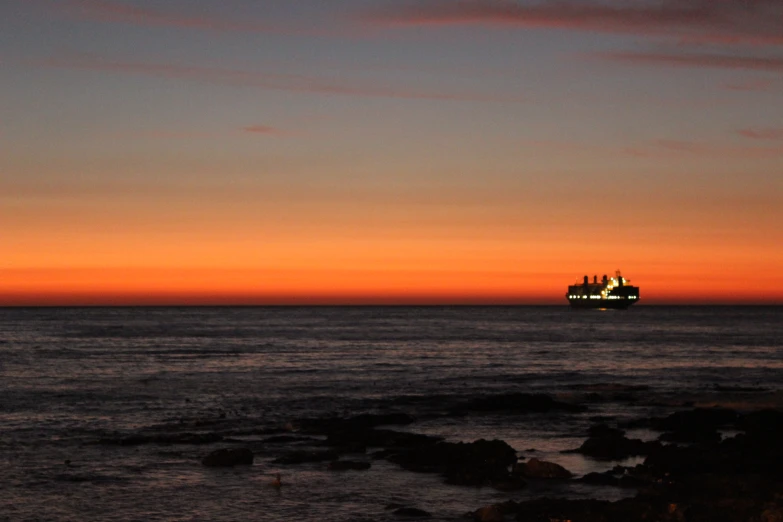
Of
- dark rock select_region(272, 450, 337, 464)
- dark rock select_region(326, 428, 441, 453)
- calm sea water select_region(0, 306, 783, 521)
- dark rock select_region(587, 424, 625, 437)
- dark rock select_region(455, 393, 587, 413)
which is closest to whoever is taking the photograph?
calm sea water select_region(0, 306, 783, 521)

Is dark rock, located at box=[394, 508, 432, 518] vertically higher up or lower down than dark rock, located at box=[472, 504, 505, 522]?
lower down

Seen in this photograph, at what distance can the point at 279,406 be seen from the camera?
51.2m

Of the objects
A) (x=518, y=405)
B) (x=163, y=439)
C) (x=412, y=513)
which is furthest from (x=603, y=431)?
(x=163, y=439)

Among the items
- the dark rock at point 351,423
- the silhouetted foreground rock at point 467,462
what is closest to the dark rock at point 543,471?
the silhouetted foreground rock at point 467,462

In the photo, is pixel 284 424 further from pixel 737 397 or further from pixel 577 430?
pixel 737 397

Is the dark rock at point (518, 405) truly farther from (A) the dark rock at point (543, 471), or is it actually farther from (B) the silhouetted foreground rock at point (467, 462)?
(A) the dark rock at point (543, 471)

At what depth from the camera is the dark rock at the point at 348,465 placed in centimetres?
3166

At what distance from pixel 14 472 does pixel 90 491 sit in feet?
14.7

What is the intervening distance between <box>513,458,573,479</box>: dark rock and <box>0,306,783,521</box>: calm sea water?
1.44m

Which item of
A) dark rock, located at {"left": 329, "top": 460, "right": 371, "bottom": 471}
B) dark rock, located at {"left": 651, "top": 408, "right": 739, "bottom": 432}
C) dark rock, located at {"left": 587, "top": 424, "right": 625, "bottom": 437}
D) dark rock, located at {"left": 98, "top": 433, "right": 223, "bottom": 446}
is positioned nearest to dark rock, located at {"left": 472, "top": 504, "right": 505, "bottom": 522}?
dark rock, located at {"left": 329, "top": 460, "right": 371, "bottom": 471}

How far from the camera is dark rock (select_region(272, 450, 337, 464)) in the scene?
32969 millimetres

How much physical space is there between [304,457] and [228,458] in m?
2.79

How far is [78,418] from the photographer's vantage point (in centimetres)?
4528

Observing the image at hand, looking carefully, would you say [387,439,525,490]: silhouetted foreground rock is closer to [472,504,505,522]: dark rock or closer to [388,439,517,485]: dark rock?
[388,439,517,485]: dark rock
